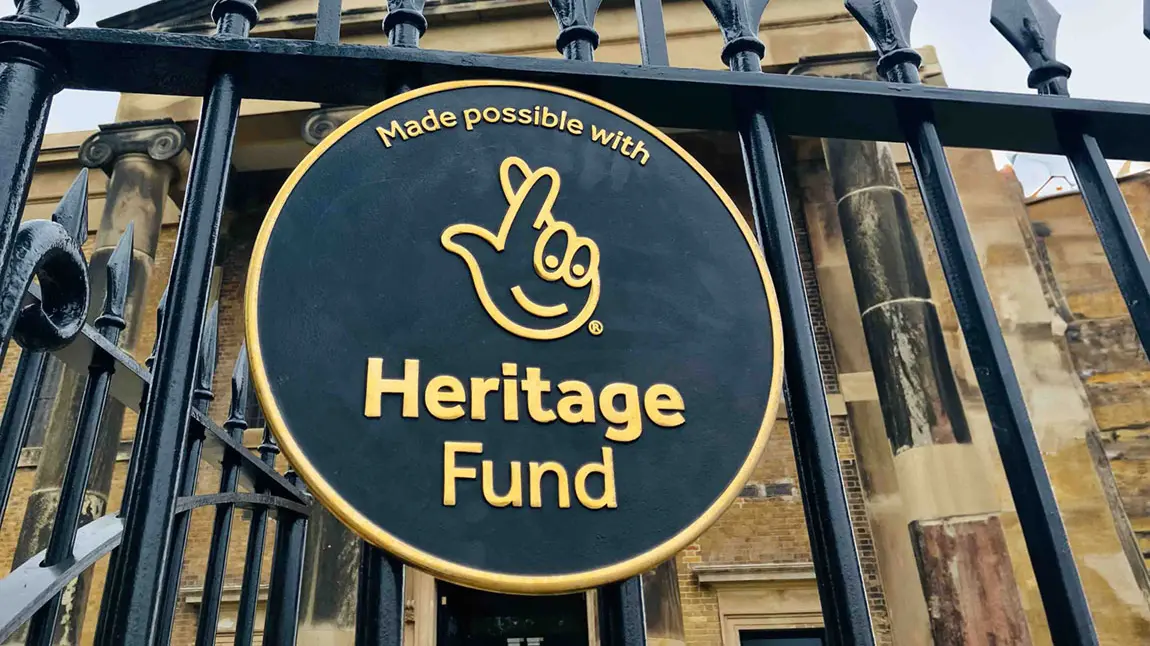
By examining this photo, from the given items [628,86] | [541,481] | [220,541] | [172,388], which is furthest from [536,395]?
[220,541]

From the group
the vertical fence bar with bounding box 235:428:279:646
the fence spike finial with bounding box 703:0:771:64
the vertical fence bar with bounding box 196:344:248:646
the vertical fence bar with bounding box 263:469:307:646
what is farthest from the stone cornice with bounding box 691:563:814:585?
the fence spike finial with bounding box 703:0:771:64

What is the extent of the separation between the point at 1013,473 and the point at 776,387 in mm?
454

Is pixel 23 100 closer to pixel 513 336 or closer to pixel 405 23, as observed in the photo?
pixel 405 23

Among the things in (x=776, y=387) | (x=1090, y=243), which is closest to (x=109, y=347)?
(x=776, y=387)

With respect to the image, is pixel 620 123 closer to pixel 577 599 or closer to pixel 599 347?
pixel 599 347

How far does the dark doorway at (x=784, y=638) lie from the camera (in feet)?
28.0

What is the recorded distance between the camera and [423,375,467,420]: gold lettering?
115 cm

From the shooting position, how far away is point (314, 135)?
845 centimetres

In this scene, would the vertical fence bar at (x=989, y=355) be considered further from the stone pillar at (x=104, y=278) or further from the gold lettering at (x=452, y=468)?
the stone pillar at (x=104, y=278)

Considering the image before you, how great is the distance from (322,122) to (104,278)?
3.06 metres

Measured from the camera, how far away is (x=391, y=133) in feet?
4.44

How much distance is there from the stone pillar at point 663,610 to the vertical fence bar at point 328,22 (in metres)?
6.91

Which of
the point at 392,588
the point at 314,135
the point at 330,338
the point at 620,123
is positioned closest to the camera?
the point at 392,588

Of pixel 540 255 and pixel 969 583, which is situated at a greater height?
pixel 540 255
